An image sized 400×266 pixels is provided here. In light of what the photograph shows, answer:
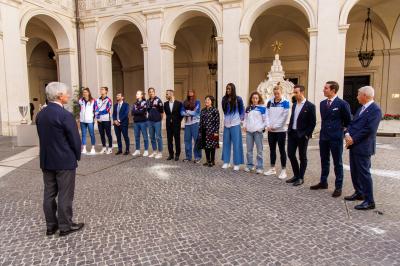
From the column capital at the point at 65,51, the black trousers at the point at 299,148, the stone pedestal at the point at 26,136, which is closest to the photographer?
the black trousers at the point at 299,148

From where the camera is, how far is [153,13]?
1371 cm

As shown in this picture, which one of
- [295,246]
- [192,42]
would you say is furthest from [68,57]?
[295,246]

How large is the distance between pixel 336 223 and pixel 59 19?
1529cm

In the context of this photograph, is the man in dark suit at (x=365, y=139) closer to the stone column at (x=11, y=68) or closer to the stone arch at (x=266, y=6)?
the stone arch at (x=266, y=6)

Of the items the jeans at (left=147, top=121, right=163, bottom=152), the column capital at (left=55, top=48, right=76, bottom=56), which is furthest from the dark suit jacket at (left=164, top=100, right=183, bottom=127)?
the column capital at (left=55, top=48, right=76, bottom=56)

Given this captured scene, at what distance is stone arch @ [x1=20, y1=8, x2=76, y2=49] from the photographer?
1295 centimetres

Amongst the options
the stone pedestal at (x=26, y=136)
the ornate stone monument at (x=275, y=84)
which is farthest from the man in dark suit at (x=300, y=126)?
the stone pedestal at (x=26, y=136)

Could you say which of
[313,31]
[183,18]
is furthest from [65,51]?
[313,31]

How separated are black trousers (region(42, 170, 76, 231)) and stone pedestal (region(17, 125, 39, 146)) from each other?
24.7ft

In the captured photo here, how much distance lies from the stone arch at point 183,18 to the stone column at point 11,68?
6.15 metres

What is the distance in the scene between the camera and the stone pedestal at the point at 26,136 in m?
9.47

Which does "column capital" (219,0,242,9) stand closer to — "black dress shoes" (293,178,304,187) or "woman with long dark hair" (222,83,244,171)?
"woman with long dark hair" (222,83,244,171)

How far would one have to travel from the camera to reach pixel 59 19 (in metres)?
14.1

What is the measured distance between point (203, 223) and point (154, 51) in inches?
462
